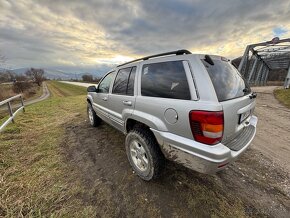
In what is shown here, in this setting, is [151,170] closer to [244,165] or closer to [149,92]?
[149,92]

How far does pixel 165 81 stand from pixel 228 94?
0.83 m

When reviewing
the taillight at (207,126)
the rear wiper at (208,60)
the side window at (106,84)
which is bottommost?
the taillight at (207,126)

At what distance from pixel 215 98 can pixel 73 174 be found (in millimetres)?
2661

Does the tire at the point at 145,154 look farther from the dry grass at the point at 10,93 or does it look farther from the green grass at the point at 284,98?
the dry grass at the point at 10,93

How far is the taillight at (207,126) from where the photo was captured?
1780 millimetres

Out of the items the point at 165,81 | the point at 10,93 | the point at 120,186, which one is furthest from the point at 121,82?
the point at 10,93

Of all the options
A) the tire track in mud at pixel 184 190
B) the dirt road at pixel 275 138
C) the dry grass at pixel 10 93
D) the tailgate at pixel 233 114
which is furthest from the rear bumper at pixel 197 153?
the dry grass at pixel 10 93

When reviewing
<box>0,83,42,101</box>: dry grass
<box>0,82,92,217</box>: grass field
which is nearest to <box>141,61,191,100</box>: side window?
<box>0,82,92,217</box>: grass field

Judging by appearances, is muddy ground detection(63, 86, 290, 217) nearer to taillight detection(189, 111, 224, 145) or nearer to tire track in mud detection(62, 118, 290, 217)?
tire track in mud detection(62, 118, 290, 217)

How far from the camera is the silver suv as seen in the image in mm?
1838

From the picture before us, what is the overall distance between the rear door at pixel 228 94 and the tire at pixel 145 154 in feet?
3.24

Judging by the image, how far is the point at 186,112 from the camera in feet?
6.20

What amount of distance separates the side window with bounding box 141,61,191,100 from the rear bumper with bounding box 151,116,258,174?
1.76 ft

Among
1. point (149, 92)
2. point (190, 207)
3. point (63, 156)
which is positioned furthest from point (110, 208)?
point (63, 156)
